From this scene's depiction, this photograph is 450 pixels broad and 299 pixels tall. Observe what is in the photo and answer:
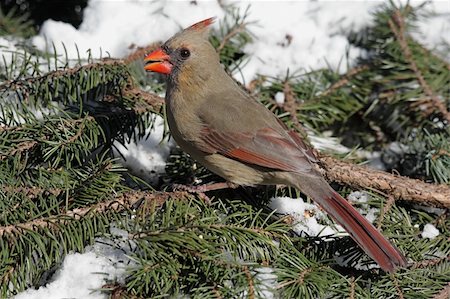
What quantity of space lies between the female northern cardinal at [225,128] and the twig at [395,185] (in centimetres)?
13

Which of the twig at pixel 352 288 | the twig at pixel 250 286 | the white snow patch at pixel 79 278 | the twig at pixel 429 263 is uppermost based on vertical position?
the white snow patch at pixel 79 278

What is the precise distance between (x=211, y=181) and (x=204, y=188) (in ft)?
1.06

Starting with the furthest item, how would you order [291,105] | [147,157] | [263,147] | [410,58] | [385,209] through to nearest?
[410,58] → [291,105] → [147,157] → [263,147] → [385,209]

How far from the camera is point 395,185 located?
9.30ft

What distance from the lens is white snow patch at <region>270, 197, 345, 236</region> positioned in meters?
2.64

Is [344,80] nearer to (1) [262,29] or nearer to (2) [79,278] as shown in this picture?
(1) [262,29]

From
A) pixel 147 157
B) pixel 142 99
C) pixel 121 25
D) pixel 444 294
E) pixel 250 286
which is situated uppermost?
pixel 121 25

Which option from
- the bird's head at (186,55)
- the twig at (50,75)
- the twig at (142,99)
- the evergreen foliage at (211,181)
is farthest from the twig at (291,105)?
the twig at (50,75)

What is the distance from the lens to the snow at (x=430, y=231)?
2734mm

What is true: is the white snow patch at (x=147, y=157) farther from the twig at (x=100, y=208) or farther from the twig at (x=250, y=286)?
the twig at (x=250, y=286)

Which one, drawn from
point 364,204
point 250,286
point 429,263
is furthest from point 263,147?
point 250,286

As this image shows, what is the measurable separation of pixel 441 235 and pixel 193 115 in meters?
1.17

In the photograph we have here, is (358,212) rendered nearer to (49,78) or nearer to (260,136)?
(260,136)

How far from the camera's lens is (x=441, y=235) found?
2.68 m
